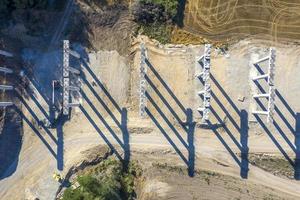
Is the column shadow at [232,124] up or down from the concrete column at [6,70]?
down

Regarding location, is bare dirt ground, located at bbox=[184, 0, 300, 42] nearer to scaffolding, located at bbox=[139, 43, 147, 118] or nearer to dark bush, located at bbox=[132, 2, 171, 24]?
dark bush, located at bbox=[132, 2, 171, 24]

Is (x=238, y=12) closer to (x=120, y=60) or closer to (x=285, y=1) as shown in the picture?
(x=285, y=1)

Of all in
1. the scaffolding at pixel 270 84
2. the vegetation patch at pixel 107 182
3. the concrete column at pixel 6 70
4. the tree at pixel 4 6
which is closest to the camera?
the scaffolding at pixel 270 84

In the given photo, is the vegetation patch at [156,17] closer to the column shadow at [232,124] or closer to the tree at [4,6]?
the column shadow at [232,124]

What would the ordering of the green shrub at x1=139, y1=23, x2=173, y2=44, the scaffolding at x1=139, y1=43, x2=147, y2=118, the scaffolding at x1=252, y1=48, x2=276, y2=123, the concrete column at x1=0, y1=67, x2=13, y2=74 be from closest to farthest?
the scaffolding at x1=252, y1=48, x2=276, y2=123 → the concrete column at x1=0, y1=67, x2=13, y2=74 → the scaffolding at x1=139, y1=43, x2=147, y2=118 → the green shrub at x1=139, y1=23, x2=173, y2=44

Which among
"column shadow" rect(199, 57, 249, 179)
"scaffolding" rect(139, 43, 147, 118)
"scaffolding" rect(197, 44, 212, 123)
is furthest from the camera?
"column shadow" rect(199, 57, 249, 179)

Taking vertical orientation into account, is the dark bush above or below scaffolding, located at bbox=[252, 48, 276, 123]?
above

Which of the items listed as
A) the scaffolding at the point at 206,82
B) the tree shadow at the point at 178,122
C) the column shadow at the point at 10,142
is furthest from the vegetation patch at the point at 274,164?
the column shadow at the point at 10,142

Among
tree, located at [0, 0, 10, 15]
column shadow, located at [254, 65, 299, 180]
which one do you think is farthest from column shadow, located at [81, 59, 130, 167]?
column shadow, located at [254, 65, 299, 180]
